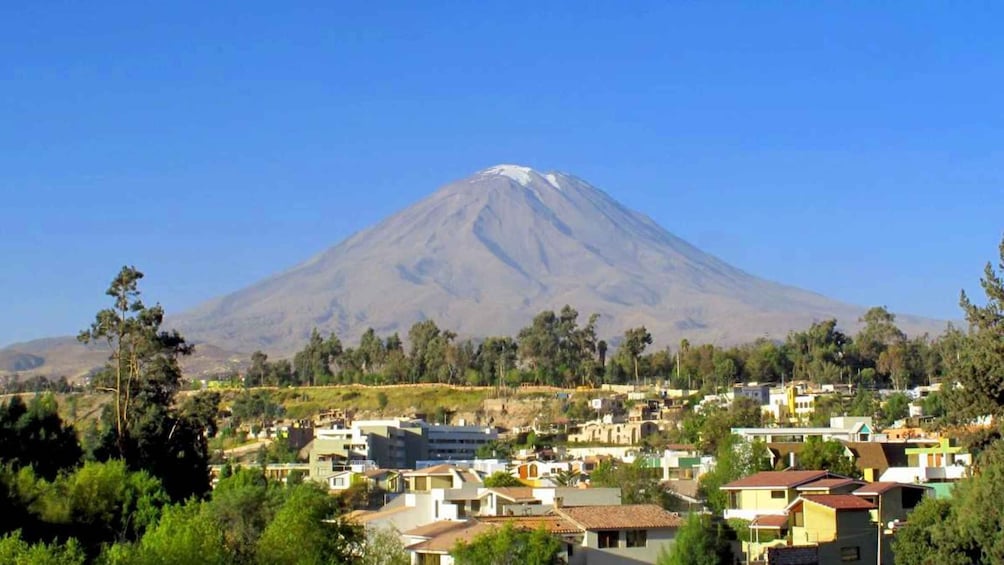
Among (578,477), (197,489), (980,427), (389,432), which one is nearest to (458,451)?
(389,432)

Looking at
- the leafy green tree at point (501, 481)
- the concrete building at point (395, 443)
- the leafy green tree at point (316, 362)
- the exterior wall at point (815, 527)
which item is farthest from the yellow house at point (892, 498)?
the leafy green tree at point (316, 362)

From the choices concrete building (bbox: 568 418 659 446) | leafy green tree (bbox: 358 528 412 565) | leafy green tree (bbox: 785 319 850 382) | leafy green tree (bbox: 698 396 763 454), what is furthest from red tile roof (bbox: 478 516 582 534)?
leafy green tree (bbox: 785 319 850 382)

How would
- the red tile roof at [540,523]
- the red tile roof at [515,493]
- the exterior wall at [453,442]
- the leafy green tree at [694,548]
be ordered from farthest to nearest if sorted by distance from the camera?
the exterior wall at [453,442] → the red tile roof at [515,493] → the leafy green tree at [694,548] → the red tile roof at [540,523]

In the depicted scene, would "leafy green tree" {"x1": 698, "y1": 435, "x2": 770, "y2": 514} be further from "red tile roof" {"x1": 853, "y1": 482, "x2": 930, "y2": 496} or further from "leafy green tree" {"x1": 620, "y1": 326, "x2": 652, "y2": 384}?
"leafy green tree" {"x1": 620, "y1": 326, "x2": 652, "y2": 384}

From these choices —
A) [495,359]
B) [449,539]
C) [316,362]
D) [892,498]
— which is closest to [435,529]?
[449,539]

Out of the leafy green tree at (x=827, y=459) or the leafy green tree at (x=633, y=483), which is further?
the leafy green tree at (x=827, y=459)

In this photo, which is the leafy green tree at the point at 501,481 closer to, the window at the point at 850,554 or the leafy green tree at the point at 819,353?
the window at the point at 850,554
